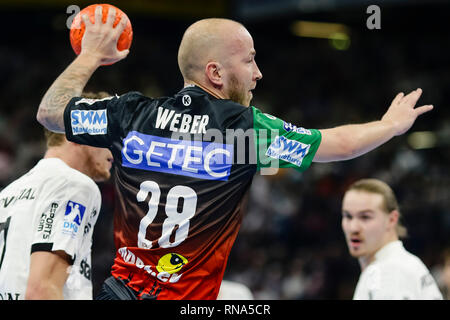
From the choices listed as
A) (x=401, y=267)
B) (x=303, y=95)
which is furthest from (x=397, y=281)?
(x=303, y=95)

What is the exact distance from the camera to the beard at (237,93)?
13.1ft

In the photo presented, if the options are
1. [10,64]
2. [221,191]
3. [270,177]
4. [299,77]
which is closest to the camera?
[221,191]

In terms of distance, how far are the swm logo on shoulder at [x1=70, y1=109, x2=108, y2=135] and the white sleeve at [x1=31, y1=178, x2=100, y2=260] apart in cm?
100

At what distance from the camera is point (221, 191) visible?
3793 millimetres

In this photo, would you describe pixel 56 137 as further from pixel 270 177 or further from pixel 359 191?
pixel 270 177

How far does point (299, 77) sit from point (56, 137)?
1707 cm

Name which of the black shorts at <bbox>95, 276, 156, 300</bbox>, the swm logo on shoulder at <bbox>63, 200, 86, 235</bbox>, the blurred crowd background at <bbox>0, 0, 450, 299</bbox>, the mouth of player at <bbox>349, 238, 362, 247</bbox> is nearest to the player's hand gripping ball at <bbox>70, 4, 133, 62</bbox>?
the swm logo on shoulder at <bbox>63, 200, 86, 235</bbox>

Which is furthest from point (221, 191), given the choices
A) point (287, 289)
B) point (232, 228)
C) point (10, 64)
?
point (10, 64)

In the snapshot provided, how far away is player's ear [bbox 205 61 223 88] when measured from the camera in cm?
394

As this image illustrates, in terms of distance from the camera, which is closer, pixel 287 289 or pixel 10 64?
pixel 287 289

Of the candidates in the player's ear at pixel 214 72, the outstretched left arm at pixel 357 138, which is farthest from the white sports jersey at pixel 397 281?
the player's ear at pixel 214 72

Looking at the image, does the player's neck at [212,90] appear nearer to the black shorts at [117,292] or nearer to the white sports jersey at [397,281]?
the black shorts at [117,292]

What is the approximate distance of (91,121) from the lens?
396 cm

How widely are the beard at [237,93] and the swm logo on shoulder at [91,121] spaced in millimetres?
798
